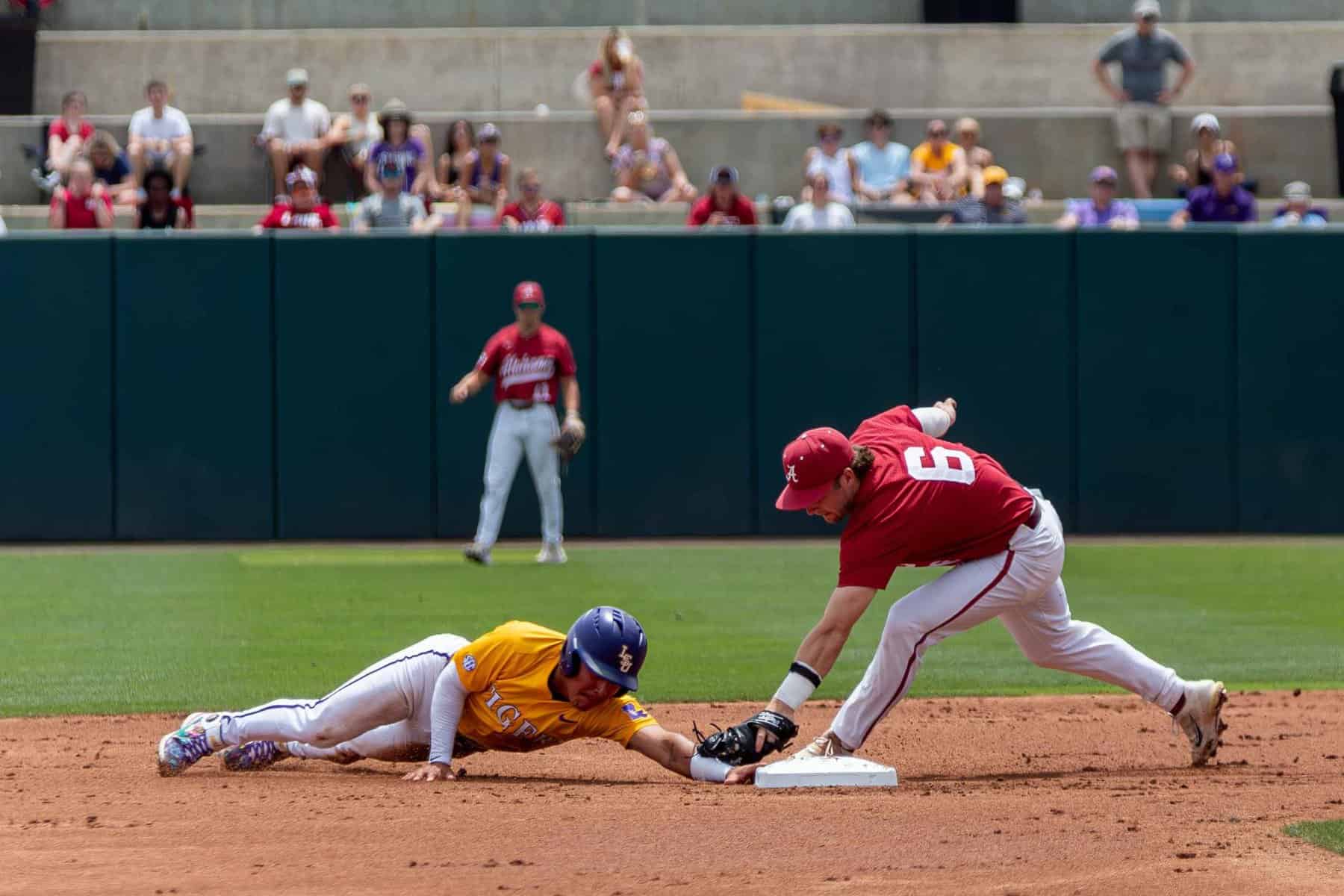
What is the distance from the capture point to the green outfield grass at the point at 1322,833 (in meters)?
5.95

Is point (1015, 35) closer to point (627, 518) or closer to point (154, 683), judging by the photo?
point (627, 518)

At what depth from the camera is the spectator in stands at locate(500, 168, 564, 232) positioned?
17.9m

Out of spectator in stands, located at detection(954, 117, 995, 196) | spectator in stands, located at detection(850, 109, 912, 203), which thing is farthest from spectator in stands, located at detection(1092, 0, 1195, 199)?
spectator in stands, located at detection(850, 109, 912, 203)

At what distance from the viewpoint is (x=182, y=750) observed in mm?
7277

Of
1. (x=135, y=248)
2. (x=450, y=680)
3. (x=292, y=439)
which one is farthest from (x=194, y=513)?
(x=450, y=680)

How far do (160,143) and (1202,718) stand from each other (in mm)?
15087

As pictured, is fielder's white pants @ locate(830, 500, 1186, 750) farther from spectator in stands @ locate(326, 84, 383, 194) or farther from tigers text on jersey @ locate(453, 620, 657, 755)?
spectator in stands @ locate(326, 84, 383, 194)

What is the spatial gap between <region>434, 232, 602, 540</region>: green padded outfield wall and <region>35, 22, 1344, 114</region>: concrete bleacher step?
5.98 meters

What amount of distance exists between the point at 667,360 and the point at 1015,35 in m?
8.45

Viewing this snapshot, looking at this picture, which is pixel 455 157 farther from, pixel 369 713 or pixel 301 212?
pixel 369 713

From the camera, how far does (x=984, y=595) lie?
7.16 meters

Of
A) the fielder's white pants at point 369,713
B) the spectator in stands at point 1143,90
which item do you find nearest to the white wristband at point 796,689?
the fielder's white pants at point 369,713

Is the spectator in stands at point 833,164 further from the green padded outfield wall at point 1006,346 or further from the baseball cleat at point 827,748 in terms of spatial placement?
the baseball cleat at point 827,748

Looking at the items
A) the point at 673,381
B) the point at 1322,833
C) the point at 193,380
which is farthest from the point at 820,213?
the point at 1322,833
